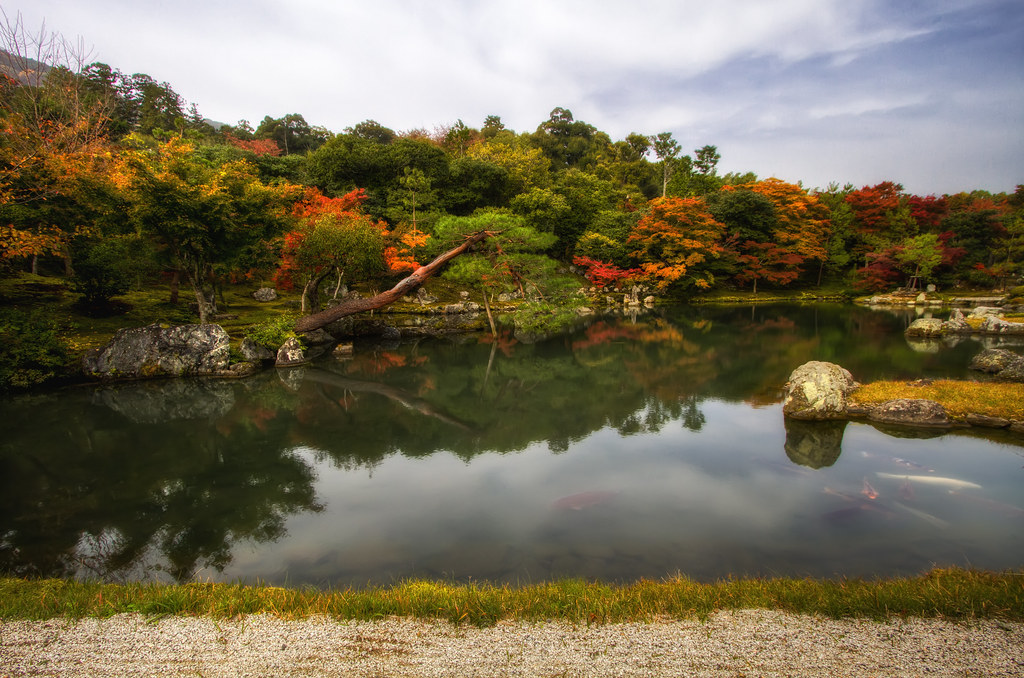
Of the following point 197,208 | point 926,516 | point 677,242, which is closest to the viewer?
point 926,516

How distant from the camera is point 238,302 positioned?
23.0 meters

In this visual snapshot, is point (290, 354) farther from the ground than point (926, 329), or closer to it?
closer to it

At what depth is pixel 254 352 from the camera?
1523 centimetres

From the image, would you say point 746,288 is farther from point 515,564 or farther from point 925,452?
point 515,564

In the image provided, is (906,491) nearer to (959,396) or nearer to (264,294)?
(959,396)

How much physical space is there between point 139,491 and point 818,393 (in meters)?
13.0

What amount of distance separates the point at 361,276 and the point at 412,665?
23075 mm

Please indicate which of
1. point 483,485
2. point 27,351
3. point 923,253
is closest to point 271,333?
point 27,351

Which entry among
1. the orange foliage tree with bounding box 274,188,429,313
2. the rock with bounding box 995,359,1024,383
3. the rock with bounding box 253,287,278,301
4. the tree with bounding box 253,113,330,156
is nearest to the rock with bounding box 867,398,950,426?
the rock with bounding box 995,359,1024,383

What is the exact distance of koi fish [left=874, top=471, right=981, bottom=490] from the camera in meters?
6.72

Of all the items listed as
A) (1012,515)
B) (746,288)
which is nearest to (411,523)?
(1012,515)

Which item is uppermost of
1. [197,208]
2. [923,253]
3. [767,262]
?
[923,253]

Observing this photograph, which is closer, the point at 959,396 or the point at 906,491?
the point at 906,491

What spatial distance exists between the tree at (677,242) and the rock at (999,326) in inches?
606
